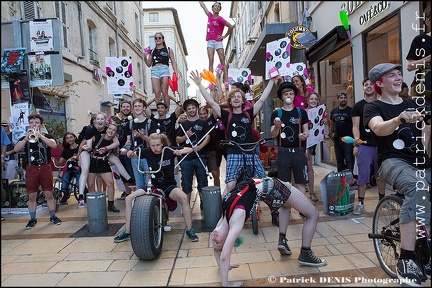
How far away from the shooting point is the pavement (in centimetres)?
318

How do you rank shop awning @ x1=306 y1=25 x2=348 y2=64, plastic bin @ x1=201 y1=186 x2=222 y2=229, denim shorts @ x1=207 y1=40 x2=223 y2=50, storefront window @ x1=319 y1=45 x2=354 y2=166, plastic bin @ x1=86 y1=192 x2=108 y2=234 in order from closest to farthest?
plastic bin @ x1=201 y1=186 x2=222 y2=229 → plastic bin @ x1=86 y1=192 x2=108 y2=234 → denim shorts @ x1=207 y1=40 x2=223 y2=50 → shop awning @ x1=306 y1=25 x2=348 y2=64 → storefront window @ x1=319 y1=45 x2=354 y2=166

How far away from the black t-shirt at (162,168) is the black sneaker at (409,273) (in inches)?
112

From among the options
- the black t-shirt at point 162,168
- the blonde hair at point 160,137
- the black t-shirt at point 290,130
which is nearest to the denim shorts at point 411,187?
the black t-shirt at point 290,130

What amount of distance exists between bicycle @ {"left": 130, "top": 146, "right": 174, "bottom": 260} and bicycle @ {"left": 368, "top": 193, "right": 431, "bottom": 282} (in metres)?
2.29

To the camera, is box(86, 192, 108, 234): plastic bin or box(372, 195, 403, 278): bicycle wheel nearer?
box(372, 195, 403, 278): bicycle wheel

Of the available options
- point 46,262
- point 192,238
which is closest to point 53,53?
point 46,262

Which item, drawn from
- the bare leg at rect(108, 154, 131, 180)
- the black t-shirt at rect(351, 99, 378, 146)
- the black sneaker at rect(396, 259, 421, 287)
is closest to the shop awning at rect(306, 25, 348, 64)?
the black t-shirt at rect(351, 99, 378, 146)

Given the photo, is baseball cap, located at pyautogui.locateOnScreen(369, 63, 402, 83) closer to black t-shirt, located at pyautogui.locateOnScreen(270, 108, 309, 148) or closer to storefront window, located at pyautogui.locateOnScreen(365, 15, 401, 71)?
black t-shirt, located at pyautogui.locateOnScreen(270, 108, 309, 148)

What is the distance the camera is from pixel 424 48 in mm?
3459

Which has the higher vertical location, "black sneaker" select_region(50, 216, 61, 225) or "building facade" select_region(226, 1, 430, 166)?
"building facade" select_region(226, 1, 430, 166)

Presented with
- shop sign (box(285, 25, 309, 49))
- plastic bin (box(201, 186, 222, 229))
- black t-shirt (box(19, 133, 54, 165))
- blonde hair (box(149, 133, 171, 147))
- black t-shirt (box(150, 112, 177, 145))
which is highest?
shop sign (box(285, 25, 309, 49))

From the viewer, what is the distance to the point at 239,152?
4.41 meters

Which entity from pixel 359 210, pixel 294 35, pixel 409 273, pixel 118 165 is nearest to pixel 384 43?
pixel 294 35

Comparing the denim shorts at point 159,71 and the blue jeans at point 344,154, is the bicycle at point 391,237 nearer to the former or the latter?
the blue jeans at point 344,154
